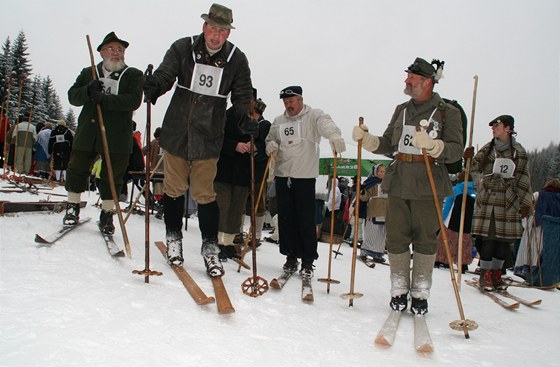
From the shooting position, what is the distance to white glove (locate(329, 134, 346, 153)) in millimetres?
3715

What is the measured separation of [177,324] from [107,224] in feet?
7.27

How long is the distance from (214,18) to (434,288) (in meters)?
4.10

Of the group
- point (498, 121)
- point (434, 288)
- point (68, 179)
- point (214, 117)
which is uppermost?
point (498, 121)

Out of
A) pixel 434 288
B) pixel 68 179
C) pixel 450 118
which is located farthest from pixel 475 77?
pixel 68 179

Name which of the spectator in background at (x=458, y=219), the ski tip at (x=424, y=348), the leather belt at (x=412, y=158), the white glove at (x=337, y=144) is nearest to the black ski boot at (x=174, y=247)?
the white glove at (x=337, y=144)

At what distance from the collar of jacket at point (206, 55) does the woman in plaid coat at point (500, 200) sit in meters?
3.86

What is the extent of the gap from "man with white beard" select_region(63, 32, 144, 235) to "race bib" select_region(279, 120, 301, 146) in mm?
1565

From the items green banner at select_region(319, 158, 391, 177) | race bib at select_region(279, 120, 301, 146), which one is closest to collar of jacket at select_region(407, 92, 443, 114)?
race bib at select_region(279, 120, 301, 146)

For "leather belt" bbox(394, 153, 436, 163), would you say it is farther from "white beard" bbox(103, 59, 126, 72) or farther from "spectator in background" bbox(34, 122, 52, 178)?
"spectator in background" bbox(34, 122, 52, 178)

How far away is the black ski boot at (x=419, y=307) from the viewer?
10.1ft

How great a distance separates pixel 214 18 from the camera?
3121mm

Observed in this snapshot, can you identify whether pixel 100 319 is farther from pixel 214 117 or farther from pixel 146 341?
pixel 214 117

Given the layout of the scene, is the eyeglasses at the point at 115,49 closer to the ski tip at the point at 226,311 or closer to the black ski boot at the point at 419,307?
the ski tip at the point at 226,311

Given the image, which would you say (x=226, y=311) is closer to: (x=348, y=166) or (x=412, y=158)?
(x=412, y=158)
